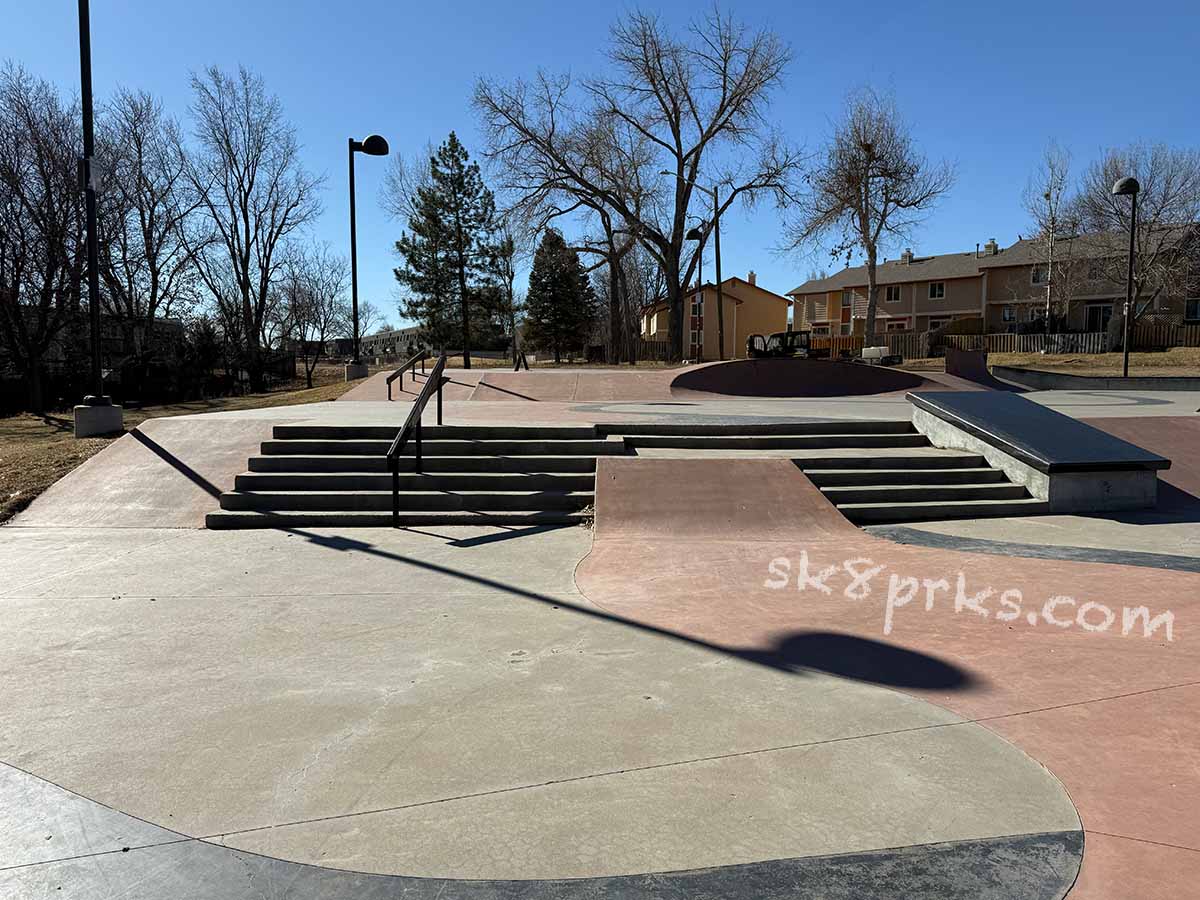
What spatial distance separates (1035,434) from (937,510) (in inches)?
85.1

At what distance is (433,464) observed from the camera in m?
9.29

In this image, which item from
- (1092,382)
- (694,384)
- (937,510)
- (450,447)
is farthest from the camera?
(1092,382)

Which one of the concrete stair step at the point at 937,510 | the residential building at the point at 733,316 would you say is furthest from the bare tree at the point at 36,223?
the residential building at the point at 733,316

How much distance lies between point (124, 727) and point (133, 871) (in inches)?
47.2

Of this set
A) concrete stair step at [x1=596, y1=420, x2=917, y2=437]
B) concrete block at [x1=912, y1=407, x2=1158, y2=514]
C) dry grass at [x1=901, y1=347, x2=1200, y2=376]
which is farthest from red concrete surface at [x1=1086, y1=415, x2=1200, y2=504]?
A: dry grass at [x1=901, y1=347, x2=1200, y2=376]

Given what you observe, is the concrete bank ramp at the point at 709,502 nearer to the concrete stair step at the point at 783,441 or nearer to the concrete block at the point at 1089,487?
the concrete stair step at the point at 783,441

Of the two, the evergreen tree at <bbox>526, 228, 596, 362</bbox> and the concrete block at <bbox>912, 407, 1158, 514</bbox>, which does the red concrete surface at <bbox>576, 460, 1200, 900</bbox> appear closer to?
the concrete block at <bbox>912, 407, 1158, 514</bbox>

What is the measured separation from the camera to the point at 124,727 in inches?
135

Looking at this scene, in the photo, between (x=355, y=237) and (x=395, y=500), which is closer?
(x=395, y=500)

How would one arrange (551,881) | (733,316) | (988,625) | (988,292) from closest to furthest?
(551,881)
(988,625)
(988,292)
(733,316)

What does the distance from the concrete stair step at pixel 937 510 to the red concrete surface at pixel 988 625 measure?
47 centimetres

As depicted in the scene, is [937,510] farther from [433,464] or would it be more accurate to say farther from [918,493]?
[433,464]

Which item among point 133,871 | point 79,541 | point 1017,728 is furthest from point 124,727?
point 79,541

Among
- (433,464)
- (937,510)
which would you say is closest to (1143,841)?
(937,510)
